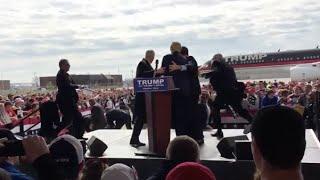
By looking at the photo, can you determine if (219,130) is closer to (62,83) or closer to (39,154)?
(62,83)

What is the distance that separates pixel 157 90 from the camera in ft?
25.3

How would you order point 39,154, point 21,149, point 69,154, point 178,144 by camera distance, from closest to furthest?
1. point 39,154
2. point 21,149
3. point 69,154
4. point 178,144

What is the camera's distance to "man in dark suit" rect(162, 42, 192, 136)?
8.32 metres

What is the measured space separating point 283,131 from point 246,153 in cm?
469

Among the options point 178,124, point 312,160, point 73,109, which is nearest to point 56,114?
point 73,109

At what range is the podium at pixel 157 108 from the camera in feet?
25.2

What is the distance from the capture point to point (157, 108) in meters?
8.03

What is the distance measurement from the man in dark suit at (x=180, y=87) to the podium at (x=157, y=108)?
27cm

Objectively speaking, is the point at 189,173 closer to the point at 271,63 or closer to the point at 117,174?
the point at 117,174

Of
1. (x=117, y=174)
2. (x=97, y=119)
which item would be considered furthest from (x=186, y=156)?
(x=97, y=119)

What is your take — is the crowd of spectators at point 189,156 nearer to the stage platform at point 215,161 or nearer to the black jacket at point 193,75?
the stage platform at point 215,161

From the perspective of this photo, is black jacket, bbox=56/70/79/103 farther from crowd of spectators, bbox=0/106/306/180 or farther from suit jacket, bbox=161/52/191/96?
crowd of spectators, bbox=0/106/306/180

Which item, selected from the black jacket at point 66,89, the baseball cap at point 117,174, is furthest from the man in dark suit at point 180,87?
the baseball cap at point 117,174

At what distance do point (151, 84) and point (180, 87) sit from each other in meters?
0.85
